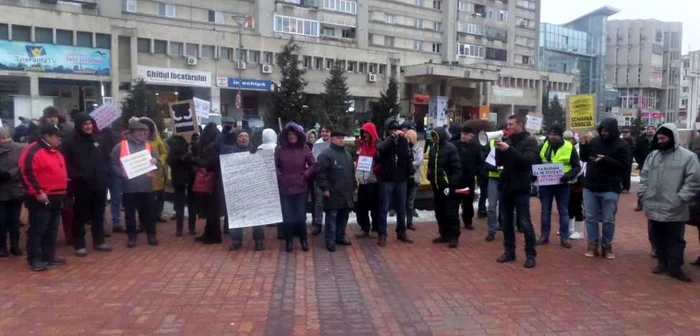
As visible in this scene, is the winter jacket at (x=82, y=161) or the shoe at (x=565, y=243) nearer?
the winter jacket at (x=82, y=161)

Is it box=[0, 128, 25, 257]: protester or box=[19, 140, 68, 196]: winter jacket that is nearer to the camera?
box=[19, 140, 68, 196]: winter jacket

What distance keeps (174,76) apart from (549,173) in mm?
41698

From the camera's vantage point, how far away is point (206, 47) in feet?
160

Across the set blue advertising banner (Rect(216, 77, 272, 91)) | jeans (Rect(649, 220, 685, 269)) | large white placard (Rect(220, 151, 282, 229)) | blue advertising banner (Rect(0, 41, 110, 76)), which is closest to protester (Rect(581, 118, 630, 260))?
jeans (Rect(649, 220, 685, 269))

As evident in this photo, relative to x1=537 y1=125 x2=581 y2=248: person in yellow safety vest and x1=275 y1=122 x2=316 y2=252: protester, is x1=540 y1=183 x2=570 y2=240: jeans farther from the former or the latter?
x1=275 y1=122 x2=316 y2=252: protester

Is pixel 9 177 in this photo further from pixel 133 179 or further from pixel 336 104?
pixel 336 104

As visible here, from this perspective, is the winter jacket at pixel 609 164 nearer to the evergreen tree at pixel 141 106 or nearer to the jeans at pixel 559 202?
the jeans at pixel 559 202

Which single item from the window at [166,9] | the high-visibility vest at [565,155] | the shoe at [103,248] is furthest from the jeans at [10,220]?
the window at [166,9]

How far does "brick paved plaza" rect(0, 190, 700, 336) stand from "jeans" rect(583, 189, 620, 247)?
34 cm

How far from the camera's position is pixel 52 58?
41.2 m

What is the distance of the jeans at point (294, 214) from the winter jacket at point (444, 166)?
1993mm

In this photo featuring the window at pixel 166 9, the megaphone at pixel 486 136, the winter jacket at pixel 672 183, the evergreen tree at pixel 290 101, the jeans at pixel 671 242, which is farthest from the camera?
the window at pixel 166 9

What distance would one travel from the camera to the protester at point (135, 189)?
9008 mm

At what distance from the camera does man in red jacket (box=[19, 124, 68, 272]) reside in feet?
24.2
